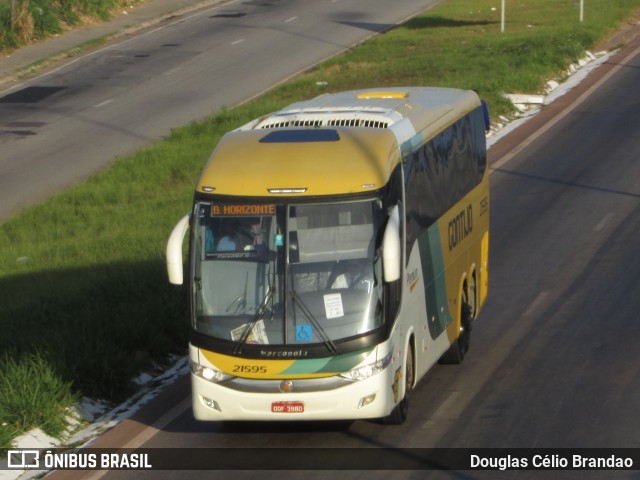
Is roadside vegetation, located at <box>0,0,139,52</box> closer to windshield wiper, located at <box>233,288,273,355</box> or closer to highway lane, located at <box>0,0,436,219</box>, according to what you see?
highway lane, located at <box>0,0,436,219</box>

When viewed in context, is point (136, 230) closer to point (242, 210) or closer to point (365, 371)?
point (242, 210)

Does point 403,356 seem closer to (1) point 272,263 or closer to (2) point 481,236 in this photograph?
(1) point 272,263

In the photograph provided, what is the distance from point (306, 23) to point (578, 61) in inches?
599

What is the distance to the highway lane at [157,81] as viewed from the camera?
29.5m

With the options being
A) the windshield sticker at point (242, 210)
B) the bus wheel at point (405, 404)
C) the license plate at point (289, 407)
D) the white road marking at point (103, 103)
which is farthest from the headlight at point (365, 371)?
the white road marking at point (103, 103)

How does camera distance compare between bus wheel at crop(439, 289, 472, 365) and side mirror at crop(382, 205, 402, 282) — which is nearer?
side mirror at crop(382, 205, 402, 282)

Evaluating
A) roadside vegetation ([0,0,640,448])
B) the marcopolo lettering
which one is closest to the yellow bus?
roadside vegetation ([0,0,640,448])

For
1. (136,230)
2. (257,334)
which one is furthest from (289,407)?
(136,230)

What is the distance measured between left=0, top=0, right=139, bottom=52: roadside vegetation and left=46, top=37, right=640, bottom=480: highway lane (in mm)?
25748

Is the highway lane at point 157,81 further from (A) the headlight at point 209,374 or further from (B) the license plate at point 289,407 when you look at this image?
(B) the license plate at point 289,407

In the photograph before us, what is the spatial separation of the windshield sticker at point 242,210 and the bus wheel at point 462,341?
3.79m

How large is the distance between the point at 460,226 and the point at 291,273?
3977 mm

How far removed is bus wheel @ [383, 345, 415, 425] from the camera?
1216cm

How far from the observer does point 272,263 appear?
37.2 ft
